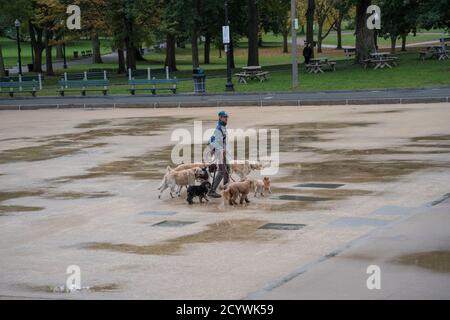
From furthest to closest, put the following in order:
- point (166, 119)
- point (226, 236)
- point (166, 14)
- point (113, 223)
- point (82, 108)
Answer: point (166, 14), point (82, 108), point (166, 119), point (113, 223), point (226, 236)

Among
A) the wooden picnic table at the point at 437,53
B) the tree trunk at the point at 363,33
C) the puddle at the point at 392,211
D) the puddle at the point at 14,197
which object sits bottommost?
the puddle at the point at 14,197

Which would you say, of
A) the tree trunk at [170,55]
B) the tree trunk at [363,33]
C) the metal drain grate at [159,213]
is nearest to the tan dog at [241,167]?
the metal drain grate at [159,213]

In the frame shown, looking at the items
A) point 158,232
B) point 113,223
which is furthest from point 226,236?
point 113,223

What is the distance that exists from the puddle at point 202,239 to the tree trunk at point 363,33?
129 feet

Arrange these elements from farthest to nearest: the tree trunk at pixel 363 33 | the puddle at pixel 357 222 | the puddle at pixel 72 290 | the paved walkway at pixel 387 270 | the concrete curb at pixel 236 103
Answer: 1. the tree trunk at pixel 363 33
2. the concrete curb at pixel 236 103
3. the puddle at pixel 357 222
4. the puddle at pixel 72 290
5. the paved walkway at pixel 387 270

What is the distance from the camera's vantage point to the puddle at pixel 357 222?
13.8 m

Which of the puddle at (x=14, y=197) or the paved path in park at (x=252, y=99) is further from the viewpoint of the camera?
the paved path in park at (x=252, y=99)

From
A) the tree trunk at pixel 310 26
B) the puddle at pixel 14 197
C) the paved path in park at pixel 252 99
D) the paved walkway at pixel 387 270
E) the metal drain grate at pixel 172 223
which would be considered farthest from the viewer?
the tree trunk at pixel 310 26

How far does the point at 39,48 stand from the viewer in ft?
245

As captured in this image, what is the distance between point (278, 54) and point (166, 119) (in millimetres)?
63917

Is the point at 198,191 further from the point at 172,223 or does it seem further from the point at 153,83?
the point at 153,83

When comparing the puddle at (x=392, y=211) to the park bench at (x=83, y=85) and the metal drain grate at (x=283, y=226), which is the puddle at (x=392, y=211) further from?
the park bench at (x=83, y=85)

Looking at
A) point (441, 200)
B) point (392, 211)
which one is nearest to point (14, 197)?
point (392, 211)

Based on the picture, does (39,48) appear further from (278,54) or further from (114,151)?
(114,151)
